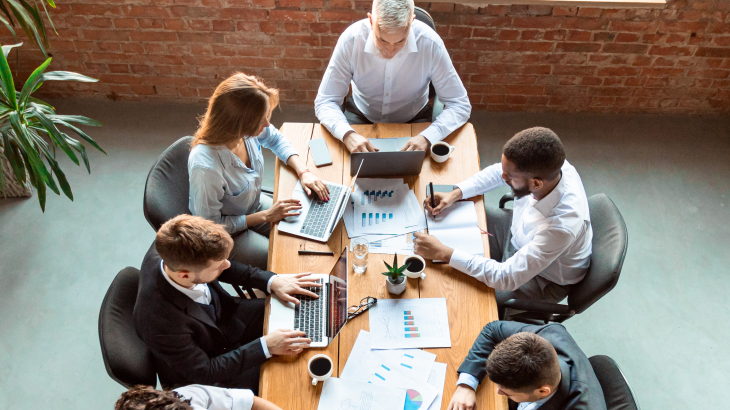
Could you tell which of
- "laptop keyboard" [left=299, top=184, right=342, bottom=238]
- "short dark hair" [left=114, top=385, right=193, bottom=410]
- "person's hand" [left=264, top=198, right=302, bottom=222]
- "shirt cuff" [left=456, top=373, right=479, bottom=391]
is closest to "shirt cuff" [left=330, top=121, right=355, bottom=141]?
"laptop keyboard" [left=299, top=184, right=342, bottom=238]

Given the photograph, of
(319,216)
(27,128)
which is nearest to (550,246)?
(319,216)

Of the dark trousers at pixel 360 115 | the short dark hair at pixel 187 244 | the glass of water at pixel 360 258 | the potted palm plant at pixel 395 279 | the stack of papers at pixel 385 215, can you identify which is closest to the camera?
the short dark hair at pixel 187 244

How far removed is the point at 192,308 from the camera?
1729 mm

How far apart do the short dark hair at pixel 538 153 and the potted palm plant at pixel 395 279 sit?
0.57 metres

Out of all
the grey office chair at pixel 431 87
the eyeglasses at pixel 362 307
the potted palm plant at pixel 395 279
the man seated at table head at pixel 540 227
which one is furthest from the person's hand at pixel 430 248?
the grey office chair at pixel 431 87

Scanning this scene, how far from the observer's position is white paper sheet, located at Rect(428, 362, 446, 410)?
163 centimetres

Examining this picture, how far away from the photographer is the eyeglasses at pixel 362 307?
1810 millimetres

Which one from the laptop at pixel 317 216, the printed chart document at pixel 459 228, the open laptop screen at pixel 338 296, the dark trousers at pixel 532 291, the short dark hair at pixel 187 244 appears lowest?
the dark trousers at pixel 532 291

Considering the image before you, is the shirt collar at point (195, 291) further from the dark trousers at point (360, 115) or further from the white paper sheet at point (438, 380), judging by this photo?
the dark trousers at point (360, 115)

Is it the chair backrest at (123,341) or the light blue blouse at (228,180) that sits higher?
the light blue blouse at (228,180)

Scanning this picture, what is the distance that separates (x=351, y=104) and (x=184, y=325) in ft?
5.42

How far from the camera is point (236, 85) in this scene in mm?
1958

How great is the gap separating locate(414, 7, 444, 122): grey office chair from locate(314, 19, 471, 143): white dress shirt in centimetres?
10

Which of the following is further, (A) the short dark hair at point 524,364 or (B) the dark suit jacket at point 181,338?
(B) the dark suit jacket at point 181,338
